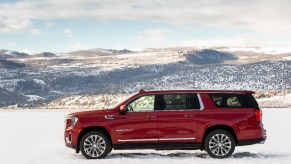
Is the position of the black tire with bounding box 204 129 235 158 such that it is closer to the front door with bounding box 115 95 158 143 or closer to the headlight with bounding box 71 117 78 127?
the front door with bounding box 115 95 158 143

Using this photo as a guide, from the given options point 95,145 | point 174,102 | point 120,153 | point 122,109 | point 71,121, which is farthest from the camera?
point 120,153

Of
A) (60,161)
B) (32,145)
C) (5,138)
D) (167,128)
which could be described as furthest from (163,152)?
(5,138)

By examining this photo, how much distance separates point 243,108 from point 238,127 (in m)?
0.51

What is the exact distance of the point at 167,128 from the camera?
1223cm

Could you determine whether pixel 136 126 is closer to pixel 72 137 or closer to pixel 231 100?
pixel 72 137

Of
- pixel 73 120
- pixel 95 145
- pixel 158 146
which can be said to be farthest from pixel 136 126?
pixel 73 120

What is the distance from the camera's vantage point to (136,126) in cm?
1223

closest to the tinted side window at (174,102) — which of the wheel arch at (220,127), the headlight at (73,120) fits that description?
the wheel arch at (220,127)

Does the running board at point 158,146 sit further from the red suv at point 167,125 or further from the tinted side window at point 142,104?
the tinted side window at point 142,104

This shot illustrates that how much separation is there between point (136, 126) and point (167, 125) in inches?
29.1

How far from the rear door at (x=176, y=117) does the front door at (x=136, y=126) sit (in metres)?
0.17

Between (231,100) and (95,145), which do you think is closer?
(95,145)

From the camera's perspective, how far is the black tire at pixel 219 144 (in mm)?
12258

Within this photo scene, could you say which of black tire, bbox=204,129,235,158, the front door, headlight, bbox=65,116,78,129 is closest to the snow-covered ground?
black tire, bbox=204,129,235,158
